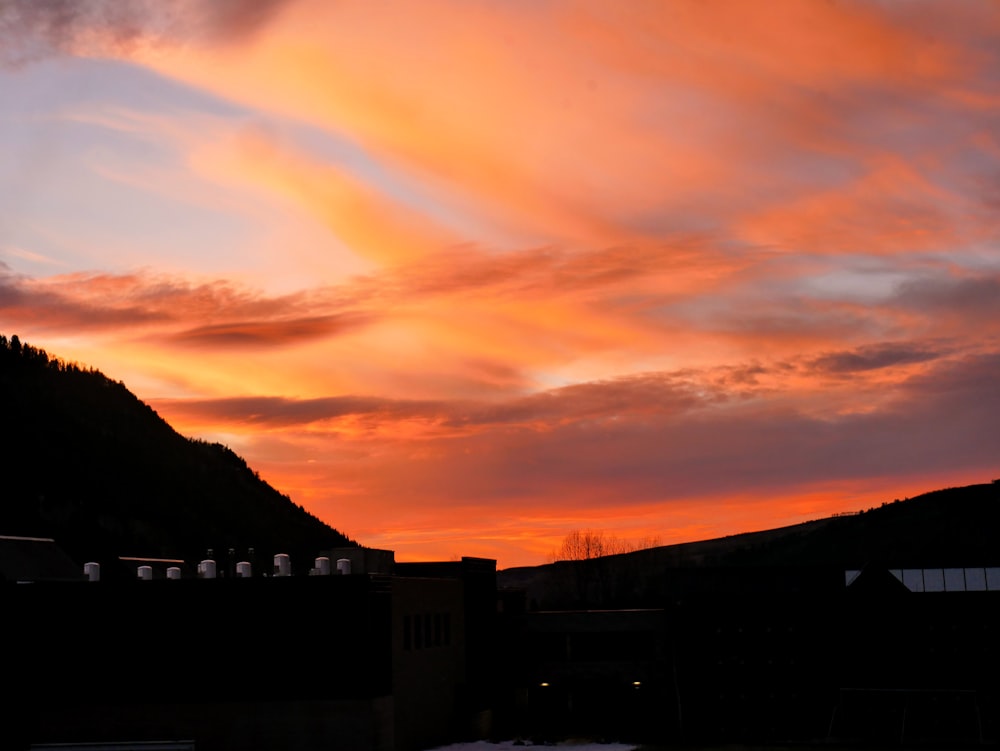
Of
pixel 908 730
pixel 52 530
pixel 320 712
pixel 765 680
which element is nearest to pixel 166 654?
pixel 320 712

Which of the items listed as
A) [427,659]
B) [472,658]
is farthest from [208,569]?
[472,658]

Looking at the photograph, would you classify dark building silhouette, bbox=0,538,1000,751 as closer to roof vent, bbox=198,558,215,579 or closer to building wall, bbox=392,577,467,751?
building wall, bbox=392,577,467,751

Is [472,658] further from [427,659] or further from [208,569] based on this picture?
[208,569]

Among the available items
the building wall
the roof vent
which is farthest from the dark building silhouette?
the roof vent

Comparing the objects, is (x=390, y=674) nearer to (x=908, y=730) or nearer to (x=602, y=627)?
(x=602, y=627)

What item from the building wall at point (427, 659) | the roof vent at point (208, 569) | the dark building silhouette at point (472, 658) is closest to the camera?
the dark building silhouette at point (472, 658)

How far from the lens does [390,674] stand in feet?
219

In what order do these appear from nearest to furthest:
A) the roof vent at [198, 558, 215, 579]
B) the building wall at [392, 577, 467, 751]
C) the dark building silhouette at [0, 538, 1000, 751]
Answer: the dark building silhouette at [0, 538, 1000, 751] < the building wall at [392, 577, 467, 751] < the roof vent at [198, 558, 215, 579]

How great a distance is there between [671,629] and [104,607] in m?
37.1

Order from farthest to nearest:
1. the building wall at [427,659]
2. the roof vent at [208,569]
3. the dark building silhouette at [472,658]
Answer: the roof vent at [208,569] → the building wall at [427,659] → the dark building silhouette at [472,658]

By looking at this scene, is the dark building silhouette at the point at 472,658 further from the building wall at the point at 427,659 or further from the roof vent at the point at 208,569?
the roof vent at the point at 208,569

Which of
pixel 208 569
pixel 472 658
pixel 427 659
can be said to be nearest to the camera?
pixel 427 659

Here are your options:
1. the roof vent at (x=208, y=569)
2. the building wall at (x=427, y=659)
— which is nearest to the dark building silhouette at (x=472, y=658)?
the building wall at (x=427, y=659)

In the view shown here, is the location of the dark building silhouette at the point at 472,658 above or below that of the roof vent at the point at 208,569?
below
